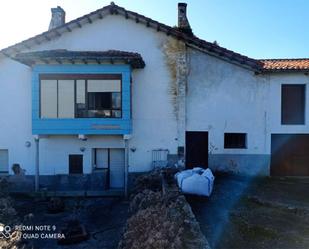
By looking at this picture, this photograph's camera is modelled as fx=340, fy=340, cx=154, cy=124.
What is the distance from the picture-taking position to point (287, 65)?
Result: 54.9 ft

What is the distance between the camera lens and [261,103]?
16.7 metres

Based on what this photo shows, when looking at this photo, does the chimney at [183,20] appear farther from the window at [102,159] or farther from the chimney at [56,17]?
the window at [102,159]

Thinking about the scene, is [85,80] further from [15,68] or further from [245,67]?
[245,67]

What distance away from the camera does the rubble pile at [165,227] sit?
6507 mm

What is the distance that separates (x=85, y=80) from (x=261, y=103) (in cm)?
854

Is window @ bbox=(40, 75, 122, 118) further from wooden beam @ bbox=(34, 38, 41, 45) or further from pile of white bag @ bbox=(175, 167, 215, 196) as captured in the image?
pile of white bag @ bbox=(175, 167, 215, 196)

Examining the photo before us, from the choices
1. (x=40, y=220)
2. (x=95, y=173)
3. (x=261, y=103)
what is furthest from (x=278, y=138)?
(x=40, y=220)

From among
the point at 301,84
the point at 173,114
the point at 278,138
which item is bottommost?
the point at 278,138

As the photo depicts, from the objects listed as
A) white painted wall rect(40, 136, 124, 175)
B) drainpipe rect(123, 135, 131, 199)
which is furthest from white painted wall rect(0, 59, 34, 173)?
drainpipe rect(123, 135, 131, 199)

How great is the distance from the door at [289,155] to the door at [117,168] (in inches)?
296

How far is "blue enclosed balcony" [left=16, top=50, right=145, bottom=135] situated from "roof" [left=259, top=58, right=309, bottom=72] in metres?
6.34

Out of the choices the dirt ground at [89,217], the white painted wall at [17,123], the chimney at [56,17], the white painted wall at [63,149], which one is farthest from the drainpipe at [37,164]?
the chimney at [56,17]

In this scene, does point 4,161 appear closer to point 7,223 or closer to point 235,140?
point 7,223

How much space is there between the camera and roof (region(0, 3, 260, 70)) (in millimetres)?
16266
